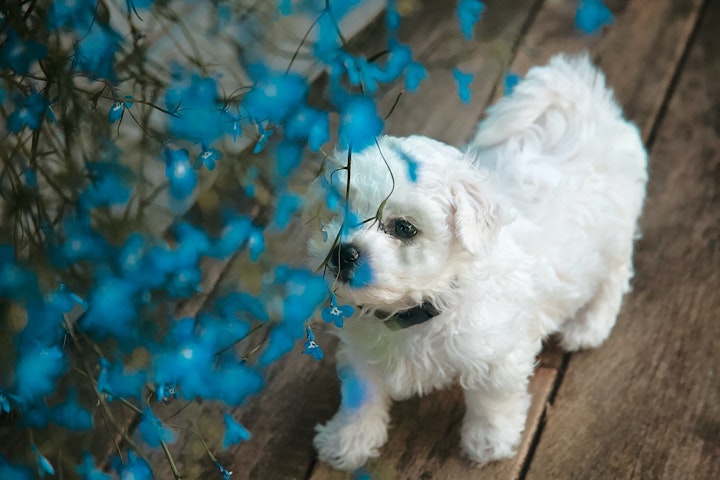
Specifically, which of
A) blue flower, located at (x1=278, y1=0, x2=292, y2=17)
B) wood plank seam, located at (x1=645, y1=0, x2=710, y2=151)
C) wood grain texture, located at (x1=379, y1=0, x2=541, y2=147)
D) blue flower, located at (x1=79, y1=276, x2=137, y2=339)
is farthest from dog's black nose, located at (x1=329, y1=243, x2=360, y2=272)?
wood plank seam, located at (x1=645, y1=0, x2=710, y2=151)

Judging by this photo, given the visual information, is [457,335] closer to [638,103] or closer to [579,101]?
[579,101]

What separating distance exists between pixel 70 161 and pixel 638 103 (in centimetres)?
177

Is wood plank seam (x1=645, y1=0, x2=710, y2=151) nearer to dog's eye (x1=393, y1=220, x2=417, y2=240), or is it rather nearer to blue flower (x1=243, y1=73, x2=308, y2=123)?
dog's eye (x1=393, y1=220, x2=417, y2=240)

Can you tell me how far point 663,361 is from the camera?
6.17 feet

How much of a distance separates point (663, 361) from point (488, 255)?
636 mm

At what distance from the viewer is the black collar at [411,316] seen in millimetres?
1478

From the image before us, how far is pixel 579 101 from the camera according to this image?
177 cm

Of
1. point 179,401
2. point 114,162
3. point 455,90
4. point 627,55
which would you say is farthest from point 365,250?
point 627,55

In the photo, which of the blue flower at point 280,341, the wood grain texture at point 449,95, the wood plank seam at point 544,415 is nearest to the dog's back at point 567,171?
the wood plank seam at point 544,415

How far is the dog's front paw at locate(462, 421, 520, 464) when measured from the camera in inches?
67.4

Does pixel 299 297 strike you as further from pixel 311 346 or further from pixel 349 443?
pixel 349 443

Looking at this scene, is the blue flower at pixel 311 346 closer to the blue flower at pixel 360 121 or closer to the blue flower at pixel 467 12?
the blue flower at pixel 360 121

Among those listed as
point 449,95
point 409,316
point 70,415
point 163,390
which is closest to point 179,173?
point 163,390

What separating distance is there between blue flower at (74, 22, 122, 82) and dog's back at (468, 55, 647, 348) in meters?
0.80
